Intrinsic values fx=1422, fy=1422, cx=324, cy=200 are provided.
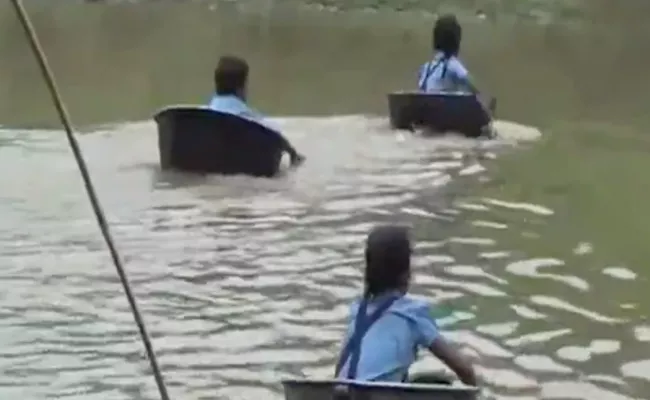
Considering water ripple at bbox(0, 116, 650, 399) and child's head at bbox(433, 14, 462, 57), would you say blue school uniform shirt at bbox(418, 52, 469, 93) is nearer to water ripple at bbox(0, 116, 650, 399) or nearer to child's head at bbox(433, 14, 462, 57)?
child's head at bbox(433, 14, 462, 57)

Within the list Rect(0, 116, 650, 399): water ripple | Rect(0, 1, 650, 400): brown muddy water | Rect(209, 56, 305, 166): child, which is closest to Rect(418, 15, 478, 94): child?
Rect(0, 1, 650, 400): brown muddy water

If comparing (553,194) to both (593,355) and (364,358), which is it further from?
(364,358)

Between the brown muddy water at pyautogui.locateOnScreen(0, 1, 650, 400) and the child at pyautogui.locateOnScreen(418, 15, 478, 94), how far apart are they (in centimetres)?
67

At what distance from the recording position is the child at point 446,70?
1449 centimetres

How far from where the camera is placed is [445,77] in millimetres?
14508

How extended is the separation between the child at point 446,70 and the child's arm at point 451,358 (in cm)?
908

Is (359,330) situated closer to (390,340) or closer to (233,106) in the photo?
(390,340)

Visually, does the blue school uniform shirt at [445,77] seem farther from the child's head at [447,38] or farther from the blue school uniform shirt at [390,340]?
the blue school uniform shirt at [390,340]

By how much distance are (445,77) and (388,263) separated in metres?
9.28

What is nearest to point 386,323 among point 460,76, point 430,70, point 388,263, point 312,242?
point 388,263

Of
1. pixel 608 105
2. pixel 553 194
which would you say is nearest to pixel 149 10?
pixel 608 105

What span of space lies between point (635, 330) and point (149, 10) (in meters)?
25.8

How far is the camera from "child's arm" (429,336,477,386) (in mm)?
5508

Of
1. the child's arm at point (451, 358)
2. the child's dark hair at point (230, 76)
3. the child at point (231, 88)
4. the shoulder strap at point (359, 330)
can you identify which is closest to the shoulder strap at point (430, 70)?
the child at point (231, 88)
